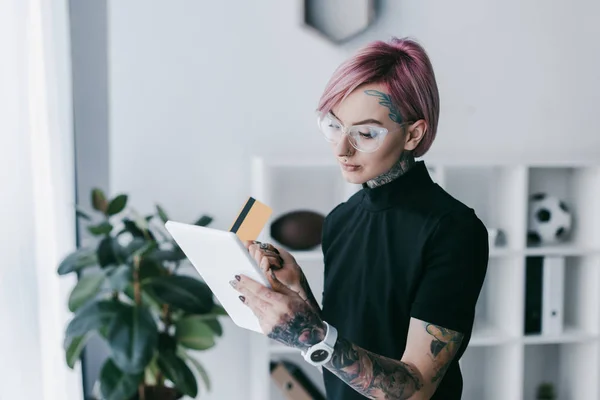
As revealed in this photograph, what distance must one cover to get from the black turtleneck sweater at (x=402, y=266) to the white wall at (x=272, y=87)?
62.2 inches

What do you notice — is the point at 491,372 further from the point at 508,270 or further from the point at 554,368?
the point at 508,270

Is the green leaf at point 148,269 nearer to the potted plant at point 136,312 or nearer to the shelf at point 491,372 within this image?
the potted plant at point 136,312

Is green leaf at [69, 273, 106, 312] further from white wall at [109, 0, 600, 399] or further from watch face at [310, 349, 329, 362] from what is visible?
watch face at [310, 349, 329, 362]

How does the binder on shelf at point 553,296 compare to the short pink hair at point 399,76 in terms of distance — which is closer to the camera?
the short pink hair at point 399,76

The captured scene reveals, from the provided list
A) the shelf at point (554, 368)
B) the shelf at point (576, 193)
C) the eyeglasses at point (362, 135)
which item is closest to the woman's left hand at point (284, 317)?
the eyeglasses at point (362, 135)

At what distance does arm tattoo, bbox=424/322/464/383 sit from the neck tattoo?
0.26m

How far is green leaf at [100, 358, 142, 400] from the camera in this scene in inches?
82.4

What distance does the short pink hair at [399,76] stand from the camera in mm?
1020

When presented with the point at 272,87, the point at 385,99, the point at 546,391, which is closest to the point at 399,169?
the point at 385,99

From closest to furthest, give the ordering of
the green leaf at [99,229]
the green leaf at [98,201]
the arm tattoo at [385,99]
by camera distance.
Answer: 1. the arm tattoo at [385,99]
2. the green leaf at [99,229]
3. the green leaf at [98,201]

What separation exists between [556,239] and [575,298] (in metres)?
0.36

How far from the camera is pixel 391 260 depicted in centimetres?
109

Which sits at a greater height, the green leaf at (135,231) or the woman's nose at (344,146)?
the woman's nose at (344,146)

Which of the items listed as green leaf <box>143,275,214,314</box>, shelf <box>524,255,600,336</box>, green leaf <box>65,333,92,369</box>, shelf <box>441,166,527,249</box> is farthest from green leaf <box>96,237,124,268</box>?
shelf <box>524,255,600,336</box>
